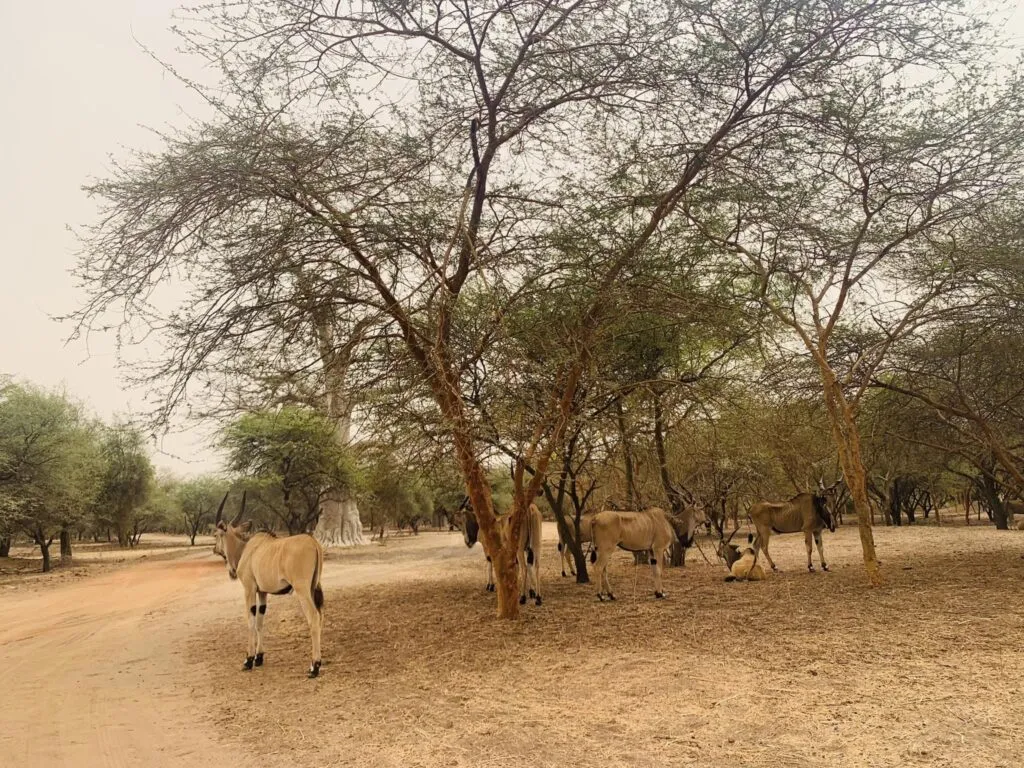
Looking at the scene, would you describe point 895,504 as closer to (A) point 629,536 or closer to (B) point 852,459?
(B) point 852,459

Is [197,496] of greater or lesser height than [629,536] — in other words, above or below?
above

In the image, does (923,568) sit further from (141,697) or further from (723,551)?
(141,697)

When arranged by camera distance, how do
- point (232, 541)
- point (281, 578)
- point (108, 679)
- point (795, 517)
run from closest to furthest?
point (108, 679) → point (281, 578) → point (232, 541) → point (795, 517)

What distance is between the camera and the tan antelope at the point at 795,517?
45.9ft

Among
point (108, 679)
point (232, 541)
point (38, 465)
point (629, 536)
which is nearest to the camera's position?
point (108, 679)

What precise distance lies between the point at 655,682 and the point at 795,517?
964 centimetres

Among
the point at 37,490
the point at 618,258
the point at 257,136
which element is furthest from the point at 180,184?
the point at 37,490

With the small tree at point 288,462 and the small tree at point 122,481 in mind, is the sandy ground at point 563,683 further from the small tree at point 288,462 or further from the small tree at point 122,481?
the small tree at point 122,481

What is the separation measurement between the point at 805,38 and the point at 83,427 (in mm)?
31931

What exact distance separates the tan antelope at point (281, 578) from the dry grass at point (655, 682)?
0.34 m

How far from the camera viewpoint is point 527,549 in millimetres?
11180

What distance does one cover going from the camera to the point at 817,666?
19.8 feet

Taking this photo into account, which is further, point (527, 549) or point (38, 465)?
point (38, 465)

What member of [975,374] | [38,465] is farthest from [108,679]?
[38,465]
